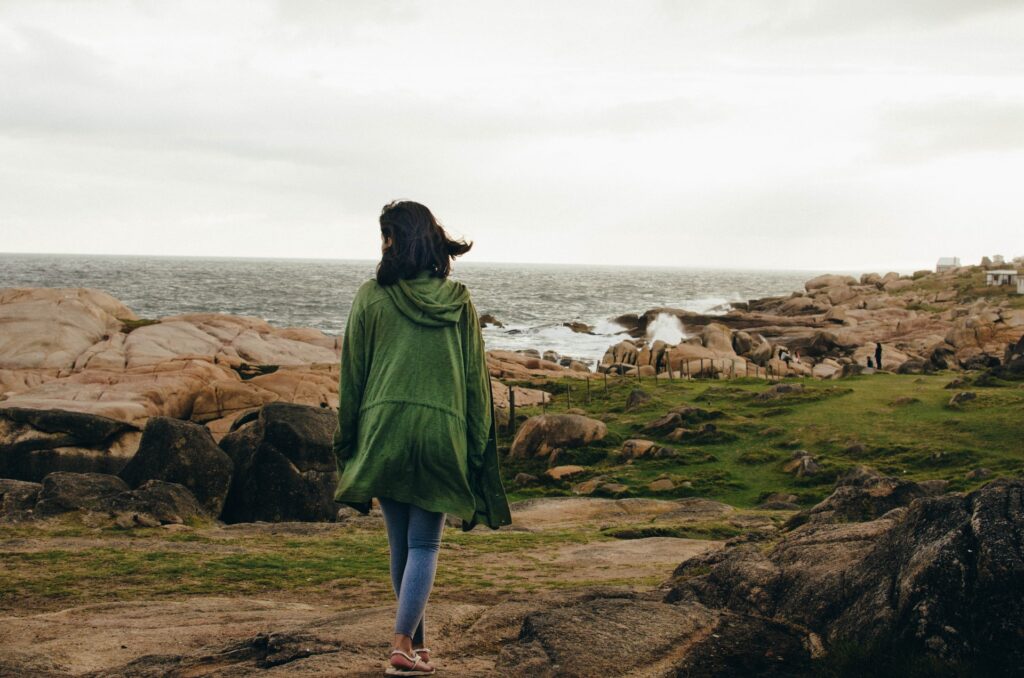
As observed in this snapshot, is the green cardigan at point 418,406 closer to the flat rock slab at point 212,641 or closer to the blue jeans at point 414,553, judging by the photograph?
the blue jeans at point 414,553

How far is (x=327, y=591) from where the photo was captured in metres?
8.25

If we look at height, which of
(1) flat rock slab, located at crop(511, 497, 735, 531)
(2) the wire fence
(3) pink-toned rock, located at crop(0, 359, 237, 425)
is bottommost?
(1) flat rock slab, located at crop(511, 497, 735, 531)

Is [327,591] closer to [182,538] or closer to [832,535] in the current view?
[182,538]

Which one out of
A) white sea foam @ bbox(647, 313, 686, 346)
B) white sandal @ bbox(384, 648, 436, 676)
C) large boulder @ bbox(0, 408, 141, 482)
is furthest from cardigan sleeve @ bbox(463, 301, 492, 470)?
white sea foam @ bbox(647, 313, 686, 346)

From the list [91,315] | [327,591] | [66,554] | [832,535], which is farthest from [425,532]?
[91,315]

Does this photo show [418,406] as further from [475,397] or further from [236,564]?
[236,564]

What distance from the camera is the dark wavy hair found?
Answer: 5035 millimetres

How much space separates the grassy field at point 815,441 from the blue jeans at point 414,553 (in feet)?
38.1

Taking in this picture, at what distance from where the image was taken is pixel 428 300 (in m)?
5.00

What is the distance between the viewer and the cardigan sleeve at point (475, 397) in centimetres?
506

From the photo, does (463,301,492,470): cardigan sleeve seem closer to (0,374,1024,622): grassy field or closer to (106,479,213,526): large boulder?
(0,374,1024,622): grassy field

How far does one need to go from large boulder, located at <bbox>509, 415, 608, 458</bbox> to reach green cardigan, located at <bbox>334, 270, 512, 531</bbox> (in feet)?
47.9

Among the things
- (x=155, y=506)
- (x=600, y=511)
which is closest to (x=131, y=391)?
(x=155, y=506)

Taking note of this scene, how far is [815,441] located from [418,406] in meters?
15.6
